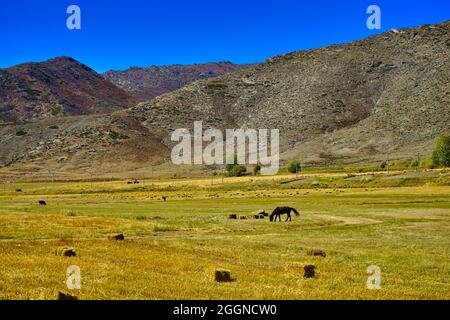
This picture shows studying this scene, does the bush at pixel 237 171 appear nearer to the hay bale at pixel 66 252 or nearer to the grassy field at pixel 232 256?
the grassy field at pixel 232 256

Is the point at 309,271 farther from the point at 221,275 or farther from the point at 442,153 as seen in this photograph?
the point at 442,153

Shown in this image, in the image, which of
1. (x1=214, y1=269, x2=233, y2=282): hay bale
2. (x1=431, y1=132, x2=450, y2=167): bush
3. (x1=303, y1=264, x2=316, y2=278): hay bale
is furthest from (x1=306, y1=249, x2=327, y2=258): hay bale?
(x1=431, y1=132, x2=450, y2=167): bush

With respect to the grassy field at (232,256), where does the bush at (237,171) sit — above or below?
above

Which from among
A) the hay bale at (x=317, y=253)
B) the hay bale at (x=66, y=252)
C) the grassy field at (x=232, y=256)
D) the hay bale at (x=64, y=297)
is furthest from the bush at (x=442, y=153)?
the hay bale at (x=64, y=297)

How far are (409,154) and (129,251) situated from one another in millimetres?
155997

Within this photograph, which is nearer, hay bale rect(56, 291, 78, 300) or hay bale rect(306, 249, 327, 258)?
hay bale rect(56, 291, 78, 300)

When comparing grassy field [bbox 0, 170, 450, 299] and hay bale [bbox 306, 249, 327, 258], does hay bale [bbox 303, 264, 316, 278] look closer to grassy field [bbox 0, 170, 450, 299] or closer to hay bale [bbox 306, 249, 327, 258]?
grassy field [bbox 0, 170, 450, 299]

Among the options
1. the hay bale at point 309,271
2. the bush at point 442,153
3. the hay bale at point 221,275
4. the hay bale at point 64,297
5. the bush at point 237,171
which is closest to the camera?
the hay bale at point 64,297

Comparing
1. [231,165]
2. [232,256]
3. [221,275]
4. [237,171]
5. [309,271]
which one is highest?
[231,165]

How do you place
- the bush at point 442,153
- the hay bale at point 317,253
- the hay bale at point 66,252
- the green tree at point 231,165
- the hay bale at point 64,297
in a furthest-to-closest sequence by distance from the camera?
the green tree at point 231,165 < the bush at point 442,153 < the hay bale at point 317,253 < the hay bale at point 66,252 < the hay bale at point 64,297

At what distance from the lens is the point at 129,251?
1086 inches

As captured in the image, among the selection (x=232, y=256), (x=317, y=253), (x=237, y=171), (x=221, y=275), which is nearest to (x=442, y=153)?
(x=237, y=171)
